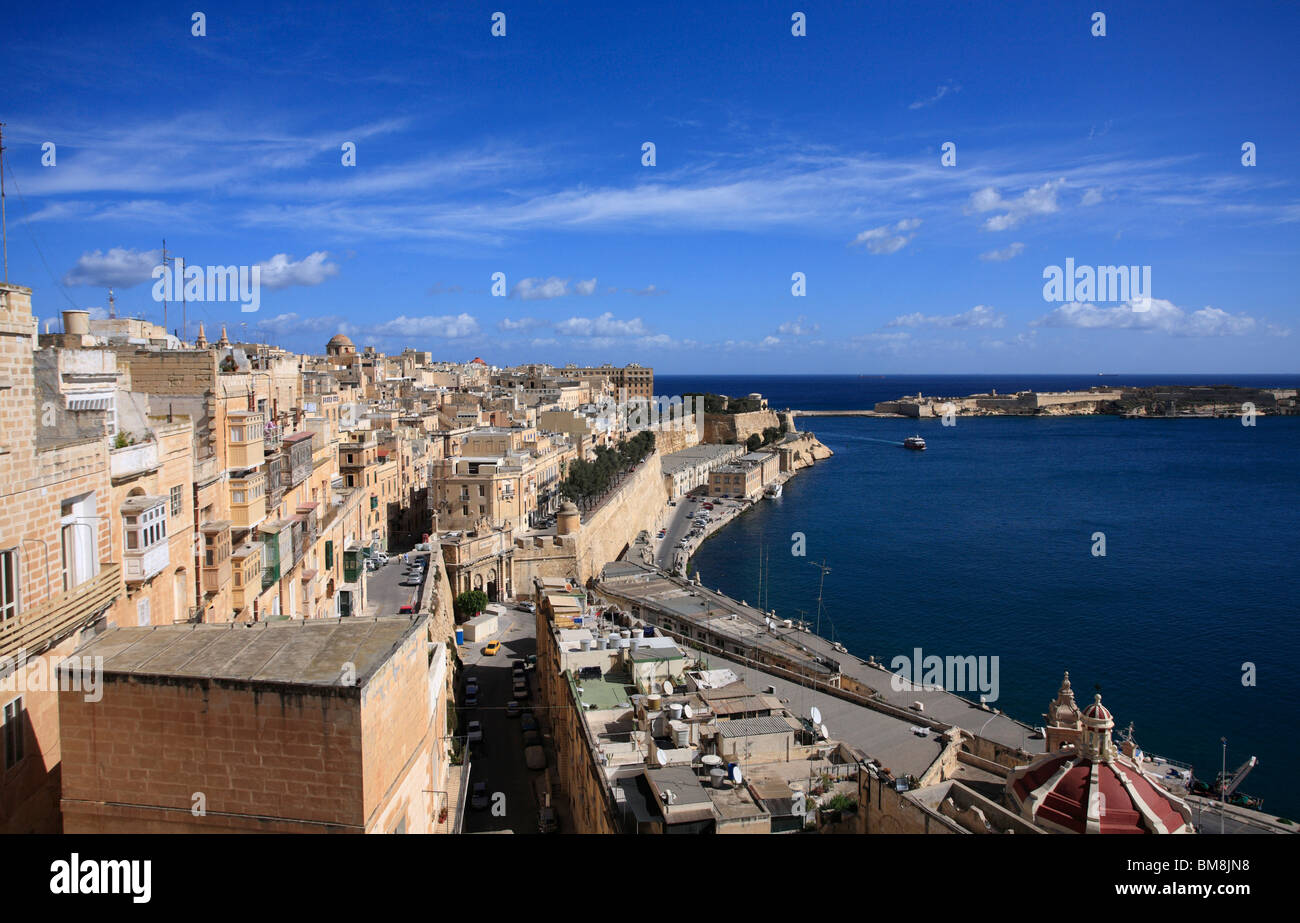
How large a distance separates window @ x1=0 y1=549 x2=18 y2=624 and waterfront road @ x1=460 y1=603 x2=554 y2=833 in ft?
20.9

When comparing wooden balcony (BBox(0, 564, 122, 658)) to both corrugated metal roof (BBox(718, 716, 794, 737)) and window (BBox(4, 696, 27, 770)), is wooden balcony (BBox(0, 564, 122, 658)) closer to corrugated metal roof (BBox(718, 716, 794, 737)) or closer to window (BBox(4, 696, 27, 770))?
window (BBox(4, 696, 27, 770))

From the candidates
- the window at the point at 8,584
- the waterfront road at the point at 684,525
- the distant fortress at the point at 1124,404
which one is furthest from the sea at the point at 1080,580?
the distant fortress at the point at 1124,404

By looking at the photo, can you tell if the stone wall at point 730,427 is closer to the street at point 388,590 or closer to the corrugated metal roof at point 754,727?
the street at point 388,590

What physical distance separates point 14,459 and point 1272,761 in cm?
1626

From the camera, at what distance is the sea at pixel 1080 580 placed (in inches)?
623

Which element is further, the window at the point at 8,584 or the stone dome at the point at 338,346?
the stone dome at the point at 338,346

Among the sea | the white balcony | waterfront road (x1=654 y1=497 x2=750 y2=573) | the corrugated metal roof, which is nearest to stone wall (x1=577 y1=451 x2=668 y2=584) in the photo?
waterfront road (x1=654 y1=497 x2=750 y2=573)

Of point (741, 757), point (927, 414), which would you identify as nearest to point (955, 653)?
point (741, 757)

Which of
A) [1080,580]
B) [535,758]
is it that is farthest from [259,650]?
[1080,580]

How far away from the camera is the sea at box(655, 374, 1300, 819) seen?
15.8 metres

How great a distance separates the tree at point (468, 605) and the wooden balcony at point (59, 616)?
12.5m

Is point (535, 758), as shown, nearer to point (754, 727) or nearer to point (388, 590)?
point (754, 727)
